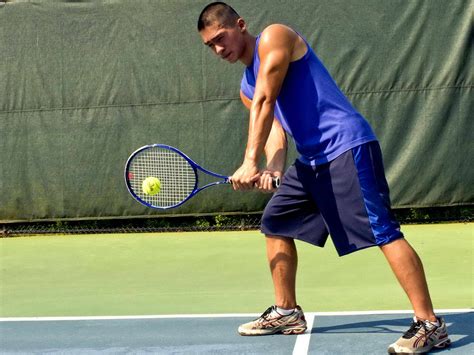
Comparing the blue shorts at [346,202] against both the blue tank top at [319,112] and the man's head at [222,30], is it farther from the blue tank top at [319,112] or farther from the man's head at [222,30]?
the man's head at [222,30]

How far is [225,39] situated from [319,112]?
509mm

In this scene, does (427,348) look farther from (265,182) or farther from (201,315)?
(201,315)

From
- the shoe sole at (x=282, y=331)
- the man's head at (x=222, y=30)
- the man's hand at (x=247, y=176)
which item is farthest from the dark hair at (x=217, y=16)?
the shoe sole at (x=282, y=331)

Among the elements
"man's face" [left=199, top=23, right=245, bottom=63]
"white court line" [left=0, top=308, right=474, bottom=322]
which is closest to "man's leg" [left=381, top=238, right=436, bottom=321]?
"white court line" [left=0, top=308, right=474, bottom=322]

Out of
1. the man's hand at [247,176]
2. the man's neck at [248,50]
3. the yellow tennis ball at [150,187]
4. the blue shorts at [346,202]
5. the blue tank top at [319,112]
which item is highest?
the man's neck at [248,50]

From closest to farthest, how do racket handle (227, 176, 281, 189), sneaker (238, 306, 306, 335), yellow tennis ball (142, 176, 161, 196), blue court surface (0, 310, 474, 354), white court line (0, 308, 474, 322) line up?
1. racket handle (227, 176, 281, 189)
2. blue court surface (0, 310, 474, 354)
3. sneaker (238, 306, 306, 335)
4. white court line (0, 308, 474, 322)
5. yellow tennis ball (142, 176, 161, 196)

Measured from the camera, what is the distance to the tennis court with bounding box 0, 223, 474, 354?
14.6ft

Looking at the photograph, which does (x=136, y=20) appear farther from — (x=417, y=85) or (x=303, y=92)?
(x=303, y=92)

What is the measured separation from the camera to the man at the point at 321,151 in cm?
407

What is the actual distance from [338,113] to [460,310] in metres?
1.36

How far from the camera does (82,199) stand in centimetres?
827

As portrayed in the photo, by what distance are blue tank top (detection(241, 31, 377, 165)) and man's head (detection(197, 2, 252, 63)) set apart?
0.10 m

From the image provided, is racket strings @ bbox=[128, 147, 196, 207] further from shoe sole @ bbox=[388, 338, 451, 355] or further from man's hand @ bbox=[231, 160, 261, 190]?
shoe sole @ bbox=[388, 338, 451, 355]

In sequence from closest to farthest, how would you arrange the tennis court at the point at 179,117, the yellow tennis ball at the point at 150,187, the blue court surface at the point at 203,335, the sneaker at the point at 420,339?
the sneaker at the point at 420,339
the blue court surface at the point at 203,335
the yellow tennis ball at the point at 150,187
the tennis court at the point at 179,117
